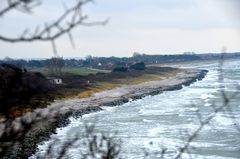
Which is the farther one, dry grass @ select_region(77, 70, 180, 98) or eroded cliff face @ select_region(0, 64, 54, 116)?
dry grass @ select_region(77, 70, 180, 98)

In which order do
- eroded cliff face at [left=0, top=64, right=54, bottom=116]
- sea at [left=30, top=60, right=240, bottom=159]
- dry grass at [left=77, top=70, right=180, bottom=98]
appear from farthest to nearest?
1. dry grass at [left=77, top=70, right=180, bottom=98]
2. sea at [left=30, top=60, right=240, bottom=159]
3. eroded cliff face at [left=0, top=64, right=54, bottom=116]

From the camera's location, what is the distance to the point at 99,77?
265 feet

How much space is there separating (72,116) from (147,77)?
55547 mm

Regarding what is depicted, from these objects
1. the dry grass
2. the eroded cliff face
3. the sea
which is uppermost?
the eroded cliff face

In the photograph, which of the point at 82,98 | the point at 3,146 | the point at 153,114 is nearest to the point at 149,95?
Answer: the point at 82,98

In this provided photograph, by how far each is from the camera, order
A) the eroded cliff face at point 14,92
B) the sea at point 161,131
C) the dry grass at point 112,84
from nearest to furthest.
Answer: the eroded cliff face at point 14,92, the sea at point 161,131, the dry grass at point 112,84

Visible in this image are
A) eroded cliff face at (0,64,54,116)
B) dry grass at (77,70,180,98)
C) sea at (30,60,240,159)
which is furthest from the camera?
dry grass at (77,70,180,98)

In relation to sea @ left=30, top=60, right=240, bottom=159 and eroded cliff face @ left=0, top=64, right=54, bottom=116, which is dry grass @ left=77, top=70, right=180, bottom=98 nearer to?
sea @ left=30, top=60, right=240, bottom=159

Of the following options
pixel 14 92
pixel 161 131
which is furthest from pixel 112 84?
pixel 14 92

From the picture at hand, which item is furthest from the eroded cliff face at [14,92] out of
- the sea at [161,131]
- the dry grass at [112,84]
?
the dry grass at [112,84]

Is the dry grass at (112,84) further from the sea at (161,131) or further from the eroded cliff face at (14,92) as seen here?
the eroded cliff face at (14,92)

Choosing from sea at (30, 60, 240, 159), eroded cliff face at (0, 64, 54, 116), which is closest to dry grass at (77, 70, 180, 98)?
sea at (30, 60, 240, 159)

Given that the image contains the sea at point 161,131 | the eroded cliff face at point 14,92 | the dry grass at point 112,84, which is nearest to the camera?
the eroded cliff face at point 14,92

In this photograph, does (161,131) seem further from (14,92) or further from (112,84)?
(112,84)
